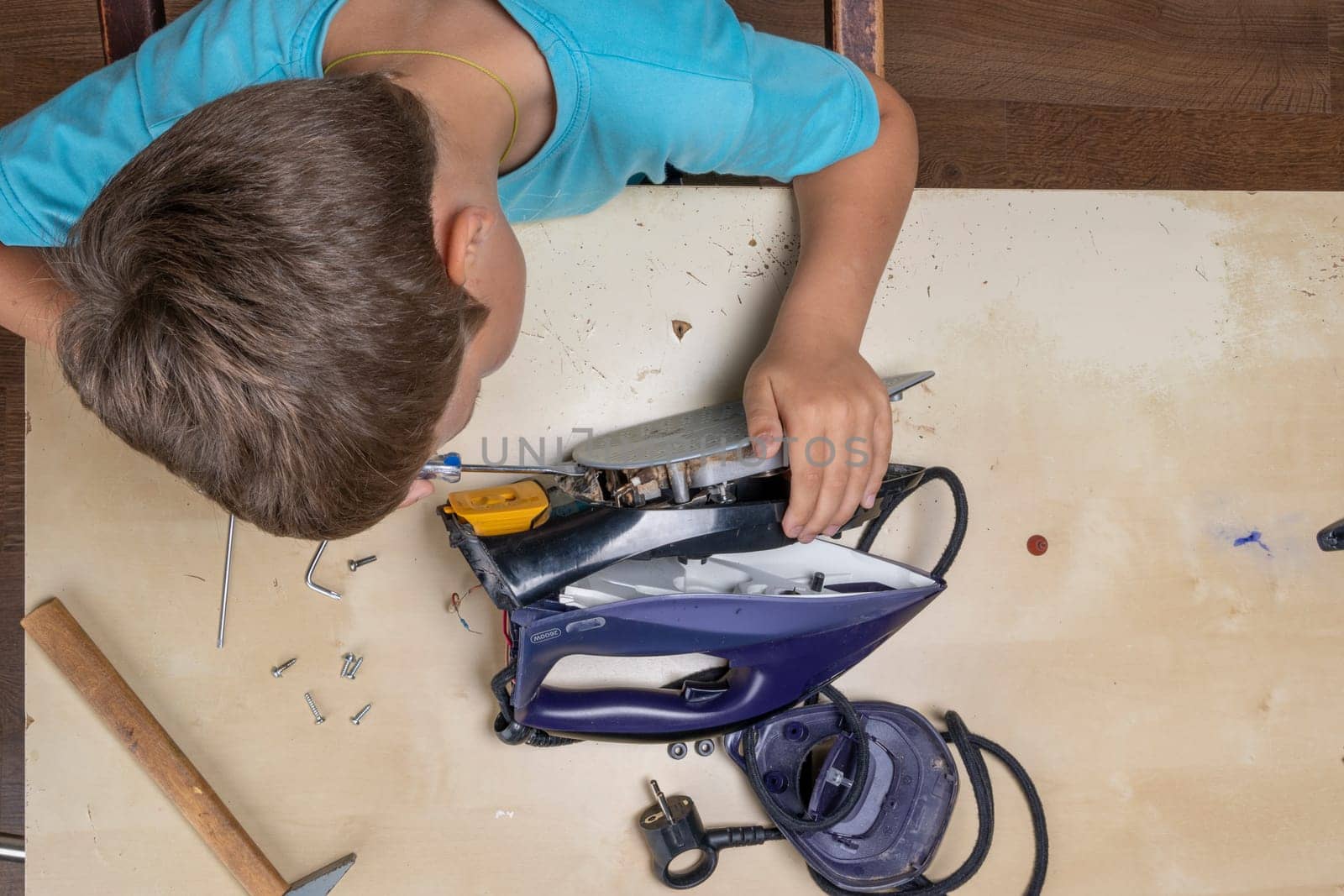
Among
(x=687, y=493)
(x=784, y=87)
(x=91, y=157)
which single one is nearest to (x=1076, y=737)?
(x=687, y=493)

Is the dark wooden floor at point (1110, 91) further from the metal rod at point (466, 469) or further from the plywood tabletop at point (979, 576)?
the metal rod at point (466, 469)

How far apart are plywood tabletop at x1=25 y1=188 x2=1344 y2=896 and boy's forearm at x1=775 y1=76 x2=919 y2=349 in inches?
1.2

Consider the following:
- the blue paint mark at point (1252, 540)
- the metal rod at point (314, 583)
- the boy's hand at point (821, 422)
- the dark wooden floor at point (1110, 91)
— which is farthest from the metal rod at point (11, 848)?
the blue paint mark at point (1252, 540)

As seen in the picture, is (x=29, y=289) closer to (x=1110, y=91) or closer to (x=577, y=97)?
(x=577, y=97)

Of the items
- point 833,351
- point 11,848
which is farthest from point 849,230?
point 11,848

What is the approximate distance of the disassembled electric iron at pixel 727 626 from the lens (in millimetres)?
555

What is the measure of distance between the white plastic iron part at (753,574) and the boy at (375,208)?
4 centimetres

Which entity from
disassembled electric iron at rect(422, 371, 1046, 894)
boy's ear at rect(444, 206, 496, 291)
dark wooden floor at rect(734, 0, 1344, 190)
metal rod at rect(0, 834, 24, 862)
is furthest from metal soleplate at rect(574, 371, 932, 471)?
metal rod at rect(0, 834, 24, 862)

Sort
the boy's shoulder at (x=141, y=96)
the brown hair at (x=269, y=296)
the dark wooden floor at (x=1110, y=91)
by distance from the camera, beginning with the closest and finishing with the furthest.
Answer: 1. the brown hair at (x=269, y=296)
2. the boy's shoulder at (x=141, y=96)
3. the dark wooden floor at (x=1110, y=91)

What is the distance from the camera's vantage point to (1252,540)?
66 centimetres

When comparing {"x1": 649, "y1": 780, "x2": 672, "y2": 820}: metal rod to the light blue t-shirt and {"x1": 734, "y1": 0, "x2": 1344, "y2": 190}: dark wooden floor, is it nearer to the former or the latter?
the light blue t-shirt

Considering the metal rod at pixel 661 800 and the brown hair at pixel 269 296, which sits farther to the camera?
the metal rod at pixel 661 800

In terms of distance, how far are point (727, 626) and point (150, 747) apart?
41cm

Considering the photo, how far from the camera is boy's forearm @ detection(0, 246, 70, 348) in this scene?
59 centimetres
